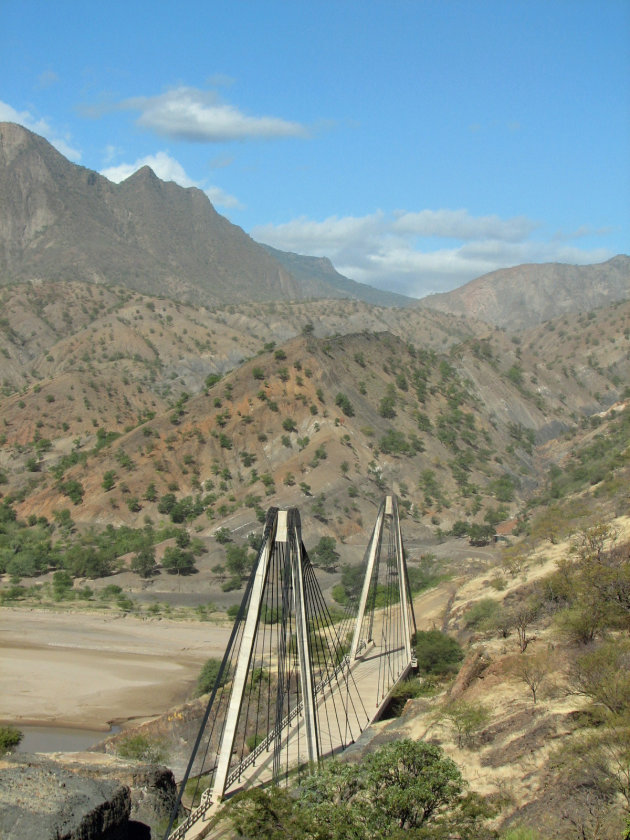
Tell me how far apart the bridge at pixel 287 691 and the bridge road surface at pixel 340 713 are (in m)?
0.03

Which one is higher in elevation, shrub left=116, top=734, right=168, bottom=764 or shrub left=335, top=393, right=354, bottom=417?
shrub left=335, top=393, right=354, bottom=417

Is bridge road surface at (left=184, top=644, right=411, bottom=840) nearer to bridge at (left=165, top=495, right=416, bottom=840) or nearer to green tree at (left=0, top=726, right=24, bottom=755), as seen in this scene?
bridge at (left=165, top=495, right=416, bottom=840)

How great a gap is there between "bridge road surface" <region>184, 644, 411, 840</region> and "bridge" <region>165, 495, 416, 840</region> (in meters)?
0.03

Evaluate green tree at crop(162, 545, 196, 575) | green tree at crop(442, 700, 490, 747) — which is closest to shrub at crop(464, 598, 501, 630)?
green tree at crop(442, 700, 490, 747)

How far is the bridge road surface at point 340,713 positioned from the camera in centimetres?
2044

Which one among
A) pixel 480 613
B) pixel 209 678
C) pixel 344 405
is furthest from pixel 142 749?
pixel 344 405

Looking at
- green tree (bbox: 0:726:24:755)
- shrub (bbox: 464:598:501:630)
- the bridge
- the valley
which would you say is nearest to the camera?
the bridge

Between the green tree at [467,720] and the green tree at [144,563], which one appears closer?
the green tree at [467,720]

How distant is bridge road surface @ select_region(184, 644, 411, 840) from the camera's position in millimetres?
20438

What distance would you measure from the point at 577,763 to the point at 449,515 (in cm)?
7104

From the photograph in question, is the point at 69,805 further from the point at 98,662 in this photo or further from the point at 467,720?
the point at 98,662

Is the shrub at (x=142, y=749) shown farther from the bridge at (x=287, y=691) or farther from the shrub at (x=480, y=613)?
the shrub at (x=480, y=613)

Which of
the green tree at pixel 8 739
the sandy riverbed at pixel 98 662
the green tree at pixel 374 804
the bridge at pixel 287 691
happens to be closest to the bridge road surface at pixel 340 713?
the bridge at pixel 287 691

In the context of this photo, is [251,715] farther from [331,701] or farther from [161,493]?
[161,493]
